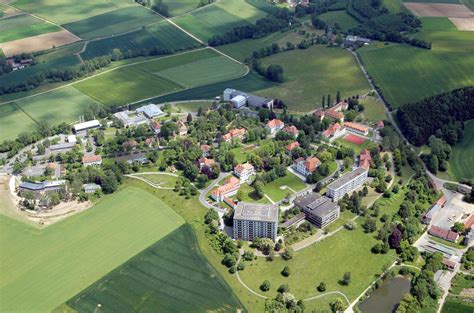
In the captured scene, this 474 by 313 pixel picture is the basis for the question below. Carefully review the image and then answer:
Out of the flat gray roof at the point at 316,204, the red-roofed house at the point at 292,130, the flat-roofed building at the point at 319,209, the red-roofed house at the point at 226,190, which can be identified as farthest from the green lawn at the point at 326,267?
the red-roofed house at the point at 292,130

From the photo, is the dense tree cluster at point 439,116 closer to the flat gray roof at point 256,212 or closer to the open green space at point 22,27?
the flat gray roof at point 256,212

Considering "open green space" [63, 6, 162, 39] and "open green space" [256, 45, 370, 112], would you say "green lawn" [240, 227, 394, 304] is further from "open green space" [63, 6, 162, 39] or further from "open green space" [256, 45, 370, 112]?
"open green space" [63, 6, 162, 39]

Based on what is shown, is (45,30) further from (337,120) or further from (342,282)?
(342,282)

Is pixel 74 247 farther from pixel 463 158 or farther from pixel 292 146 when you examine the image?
pixel 463 158

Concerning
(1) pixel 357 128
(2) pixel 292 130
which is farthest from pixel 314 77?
(2) pixel 292 130

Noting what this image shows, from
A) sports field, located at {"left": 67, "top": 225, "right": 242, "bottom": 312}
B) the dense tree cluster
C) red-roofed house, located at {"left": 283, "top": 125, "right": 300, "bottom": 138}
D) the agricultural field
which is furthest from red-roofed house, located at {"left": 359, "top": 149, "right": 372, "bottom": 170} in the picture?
the agricultural field

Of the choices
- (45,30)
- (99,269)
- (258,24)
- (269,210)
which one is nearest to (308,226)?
(269,210)
